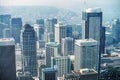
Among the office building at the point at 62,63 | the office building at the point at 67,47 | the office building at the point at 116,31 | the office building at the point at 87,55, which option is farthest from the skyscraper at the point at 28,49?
the office building at the point at 116,31

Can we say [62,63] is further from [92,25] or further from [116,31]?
[116,31]

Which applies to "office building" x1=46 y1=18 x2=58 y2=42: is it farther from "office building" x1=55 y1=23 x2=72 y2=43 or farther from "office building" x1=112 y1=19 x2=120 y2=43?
"office building" x1=112 y1=19 x2=120 y2=43

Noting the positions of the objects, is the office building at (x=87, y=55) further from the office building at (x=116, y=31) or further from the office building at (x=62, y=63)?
the office building at (x=116, y=31)

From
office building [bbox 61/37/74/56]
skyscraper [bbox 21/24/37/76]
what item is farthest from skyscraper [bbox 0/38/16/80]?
office building [bbox 61/37/74/56]

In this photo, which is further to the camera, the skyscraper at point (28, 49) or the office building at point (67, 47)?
the office building at point (67, 47)

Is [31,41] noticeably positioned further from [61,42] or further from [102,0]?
[102,0]

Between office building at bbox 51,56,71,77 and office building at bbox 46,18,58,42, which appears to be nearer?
office building at bbox 51,56,71,77

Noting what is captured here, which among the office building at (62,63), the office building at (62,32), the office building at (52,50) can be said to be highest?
the office building at (62,32)
